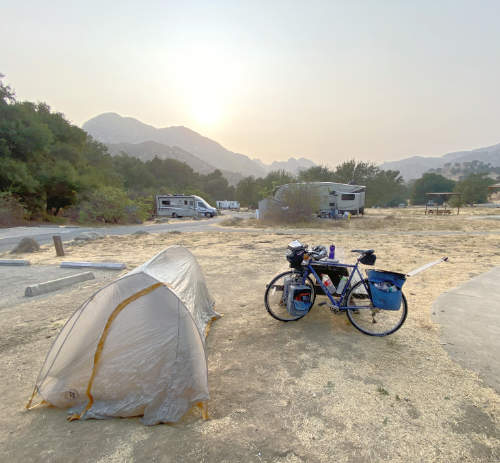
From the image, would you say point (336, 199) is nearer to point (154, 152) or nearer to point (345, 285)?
point (345, 285)

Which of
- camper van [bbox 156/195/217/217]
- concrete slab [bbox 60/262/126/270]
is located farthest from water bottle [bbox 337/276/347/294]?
camper van [bbox 156/195/217/217]

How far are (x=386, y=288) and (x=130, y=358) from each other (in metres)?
3.29

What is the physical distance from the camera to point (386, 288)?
354cm

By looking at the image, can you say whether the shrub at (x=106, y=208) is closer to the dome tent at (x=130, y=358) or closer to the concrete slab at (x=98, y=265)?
the concrete slab at (x=98, y=265)

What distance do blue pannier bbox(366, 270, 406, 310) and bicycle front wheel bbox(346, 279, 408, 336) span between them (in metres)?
0.13

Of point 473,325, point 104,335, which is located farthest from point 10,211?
point 473,325

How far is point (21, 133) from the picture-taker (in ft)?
63.2

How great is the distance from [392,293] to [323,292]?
98 cm

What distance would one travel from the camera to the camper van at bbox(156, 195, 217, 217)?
28672 millimetres

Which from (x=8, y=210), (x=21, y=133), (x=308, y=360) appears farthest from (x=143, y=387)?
(x=21, y=133)

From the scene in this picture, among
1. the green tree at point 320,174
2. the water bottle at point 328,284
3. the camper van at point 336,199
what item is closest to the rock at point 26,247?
the water bottle at point 328,284

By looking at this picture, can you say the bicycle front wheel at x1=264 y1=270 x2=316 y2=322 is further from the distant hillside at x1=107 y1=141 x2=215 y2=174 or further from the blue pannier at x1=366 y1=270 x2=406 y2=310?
the distant hillside at x1=107 y1=141 x2=215 y2=174

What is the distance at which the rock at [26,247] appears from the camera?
10099 mm

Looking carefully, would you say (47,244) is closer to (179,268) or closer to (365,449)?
(179,268)
